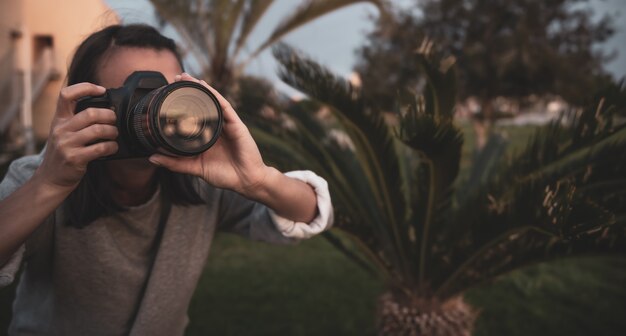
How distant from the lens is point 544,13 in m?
9.57

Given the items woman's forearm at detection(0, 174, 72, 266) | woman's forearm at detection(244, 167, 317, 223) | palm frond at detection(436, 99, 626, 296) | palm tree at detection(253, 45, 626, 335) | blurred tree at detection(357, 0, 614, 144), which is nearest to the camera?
woman's forearm at detection(0, 174, 72, 266)

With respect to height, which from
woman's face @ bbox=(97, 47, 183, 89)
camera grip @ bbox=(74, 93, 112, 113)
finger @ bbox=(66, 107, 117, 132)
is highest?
woman's face @ bbox=(97, 47, 183, 89)

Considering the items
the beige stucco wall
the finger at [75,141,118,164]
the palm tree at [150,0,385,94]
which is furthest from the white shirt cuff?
the beige stucco wall

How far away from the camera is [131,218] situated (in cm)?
127

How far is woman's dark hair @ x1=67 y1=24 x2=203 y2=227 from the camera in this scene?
121cm

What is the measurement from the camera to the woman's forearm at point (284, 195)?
120 centimetres

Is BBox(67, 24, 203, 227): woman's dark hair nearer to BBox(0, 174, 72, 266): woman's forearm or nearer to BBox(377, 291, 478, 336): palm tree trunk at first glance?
BBox(0, 174, 72, 266): woman's forearm

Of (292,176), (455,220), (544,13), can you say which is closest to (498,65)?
(544,13)

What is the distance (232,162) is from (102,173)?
418 mm

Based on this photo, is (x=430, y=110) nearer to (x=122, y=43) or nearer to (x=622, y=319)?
(x=122, y=43)

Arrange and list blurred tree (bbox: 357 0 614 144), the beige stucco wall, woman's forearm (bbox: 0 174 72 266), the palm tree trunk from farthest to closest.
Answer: blurred tree (bbox: 357 0 614 144) → the beige stucco wall → the palm tree trunk → woman's forearm (bbox: 0 174 72 266)

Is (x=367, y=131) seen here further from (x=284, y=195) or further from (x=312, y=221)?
(x=284, y=195)

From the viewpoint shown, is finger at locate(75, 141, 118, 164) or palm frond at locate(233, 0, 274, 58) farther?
palm frond at locate(233, 0, 274, 58)

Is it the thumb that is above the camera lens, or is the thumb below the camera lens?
below
